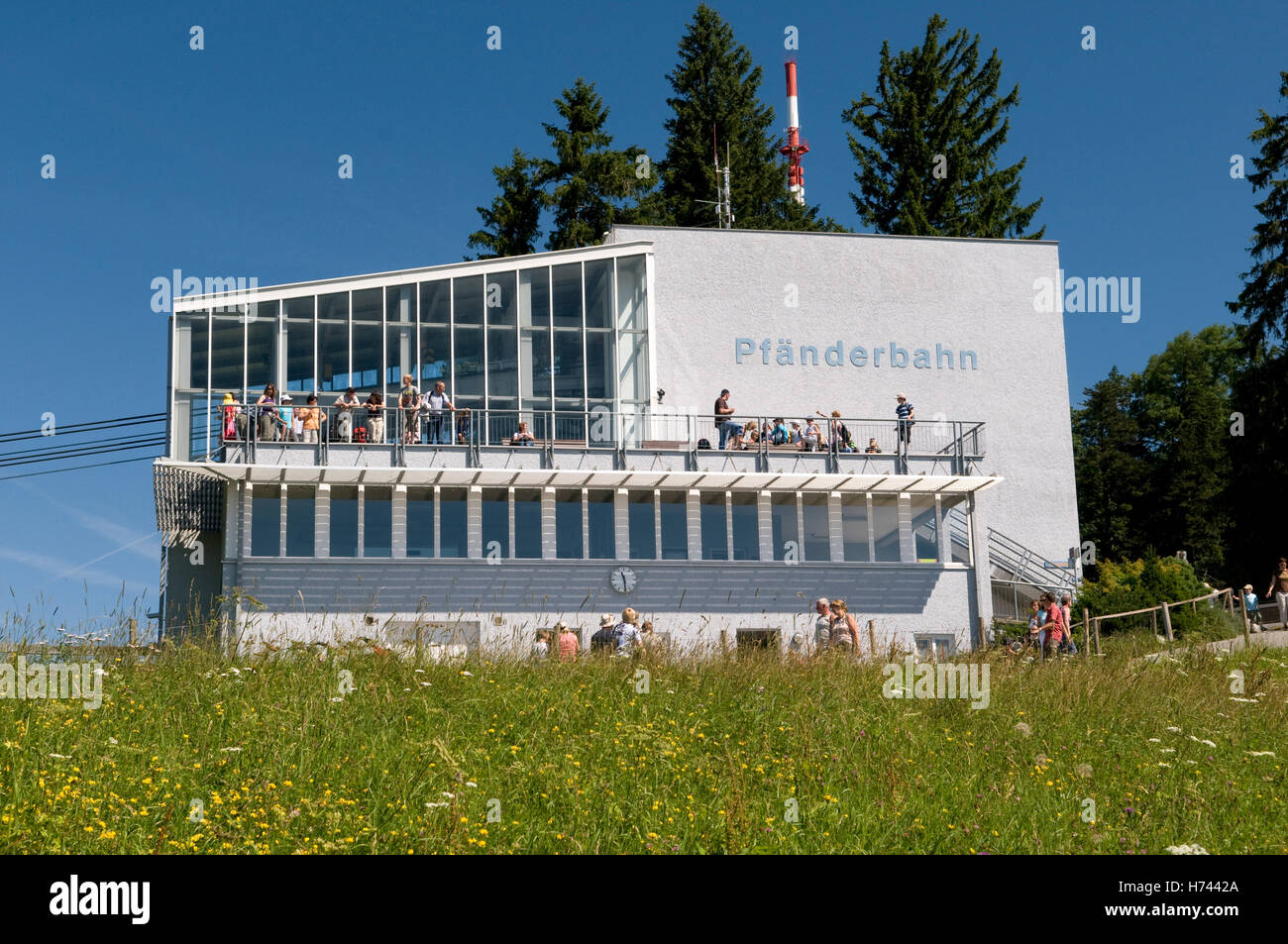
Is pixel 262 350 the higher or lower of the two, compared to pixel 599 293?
lower

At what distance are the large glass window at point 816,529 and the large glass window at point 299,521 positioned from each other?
34.8ft

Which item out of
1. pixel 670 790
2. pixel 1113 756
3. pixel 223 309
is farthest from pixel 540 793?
pixel 223 309

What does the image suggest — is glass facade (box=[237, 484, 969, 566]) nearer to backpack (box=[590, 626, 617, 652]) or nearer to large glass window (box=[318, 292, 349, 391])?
large glass window (box=[318, 292, 349, 391])

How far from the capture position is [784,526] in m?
31.1

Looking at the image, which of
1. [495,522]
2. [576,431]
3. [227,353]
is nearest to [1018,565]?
[576,431]

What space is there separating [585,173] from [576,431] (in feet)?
65.5

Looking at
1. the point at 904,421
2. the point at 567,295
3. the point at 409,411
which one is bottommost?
the point at 904,421

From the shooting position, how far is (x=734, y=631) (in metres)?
29.5

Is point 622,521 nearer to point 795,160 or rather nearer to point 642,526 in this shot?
point 642,526

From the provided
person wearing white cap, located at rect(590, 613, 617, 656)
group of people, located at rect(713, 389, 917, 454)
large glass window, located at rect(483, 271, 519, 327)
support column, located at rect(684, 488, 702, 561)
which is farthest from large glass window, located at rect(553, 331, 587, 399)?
person wearing white cap, located at rect(590, 613, 617, 656)

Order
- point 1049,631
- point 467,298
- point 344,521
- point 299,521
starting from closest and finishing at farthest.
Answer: point 1049,631
point 299,521
point 344,521
point 467,298

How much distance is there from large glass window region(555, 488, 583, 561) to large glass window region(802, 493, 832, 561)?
5.07m

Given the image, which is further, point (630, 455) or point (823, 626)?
point (630, 455)

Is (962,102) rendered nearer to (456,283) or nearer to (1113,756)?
(456,283)
